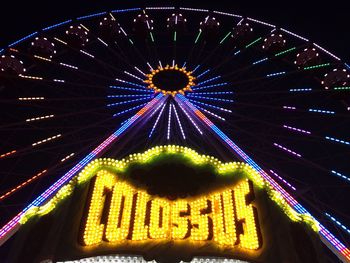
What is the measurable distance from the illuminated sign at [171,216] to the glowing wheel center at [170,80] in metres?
8.69

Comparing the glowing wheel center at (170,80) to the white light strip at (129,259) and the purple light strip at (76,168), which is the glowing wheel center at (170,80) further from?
the white light strip at (129,259)

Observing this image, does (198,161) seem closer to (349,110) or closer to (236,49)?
(349,110)

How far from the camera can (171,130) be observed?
58.5ft

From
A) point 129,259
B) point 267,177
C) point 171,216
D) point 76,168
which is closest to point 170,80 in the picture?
point 76,168

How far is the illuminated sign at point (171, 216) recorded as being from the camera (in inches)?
381

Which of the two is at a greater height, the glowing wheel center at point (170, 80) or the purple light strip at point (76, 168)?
the glowing wheel center at point (170, 80)

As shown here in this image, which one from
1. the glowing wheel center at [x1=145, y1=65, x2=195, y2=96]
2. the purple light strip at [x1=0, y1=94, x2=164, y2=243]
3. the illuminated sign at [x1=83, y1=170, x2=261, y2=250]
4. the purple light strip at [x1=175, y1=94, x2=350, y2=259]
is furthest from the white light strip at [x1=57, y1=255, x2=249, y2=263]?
the glowing wheel center at [x1=145, y1=65, x2=195, y2=96]

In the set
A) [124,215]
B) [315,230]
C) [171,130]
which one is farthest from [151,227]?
[171,130]

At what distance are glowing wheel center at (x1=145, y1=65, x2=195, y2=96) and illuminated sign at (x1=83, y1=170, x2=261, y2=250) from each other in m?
8.69

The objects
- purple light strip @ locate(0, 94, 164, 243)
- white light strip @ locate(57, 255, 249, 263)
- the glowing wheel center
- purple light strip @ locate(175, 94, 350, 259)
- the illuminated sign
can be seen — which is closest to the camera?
white light strip @ locate(57, 255, 249, 263)

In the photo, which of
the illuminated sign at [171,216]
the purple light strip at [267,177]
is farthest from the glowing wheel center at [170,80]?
the illuminated sign at [171,216]

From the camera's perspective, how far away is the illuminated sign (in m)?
9.68

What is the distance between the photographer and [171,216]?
10234 mm

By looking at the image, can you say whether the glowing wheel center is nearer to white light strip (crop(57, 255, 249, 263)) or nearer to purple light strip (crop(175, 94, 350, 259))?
purple light strip (crop(175, 94, 350, 259))
